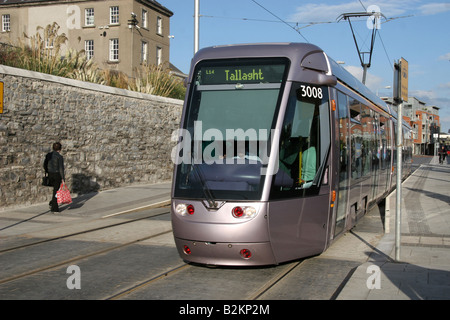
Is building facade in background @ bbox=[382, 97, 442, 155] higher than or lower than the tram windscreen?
higher

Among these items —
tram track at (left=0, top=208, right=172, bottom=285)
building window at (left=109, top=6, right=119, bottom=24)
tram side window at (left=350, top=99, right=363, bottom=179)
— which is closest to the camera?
tram track at (left=0, top=208, right=172, bottom=285)

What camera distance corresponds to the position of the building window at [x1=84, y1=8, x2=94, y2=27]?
147 ft

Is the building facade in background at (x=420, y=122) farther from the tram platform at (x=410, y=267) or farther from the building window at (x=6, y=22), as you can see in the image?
the tram platform at (x=410, y=267)

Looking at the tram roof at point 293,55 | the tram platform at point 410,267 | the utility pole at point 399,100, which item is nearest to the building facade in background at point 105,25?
the tram platform at point 410,267

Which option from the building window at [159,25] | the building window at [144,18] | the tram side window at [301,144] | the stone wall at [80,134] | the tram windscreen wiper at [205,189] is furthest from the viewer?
the building window at [159,25]

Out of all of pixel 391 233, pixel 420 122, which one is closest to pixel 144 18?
pixel 391 233

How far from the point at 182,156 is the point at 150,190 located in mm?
12078

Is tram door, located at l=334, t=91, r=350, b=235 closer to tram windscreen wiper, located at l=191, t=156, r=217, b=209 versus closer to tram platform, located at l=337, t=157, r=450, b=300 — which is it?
tram platform, located at l=337, t=157, r=450, b=300

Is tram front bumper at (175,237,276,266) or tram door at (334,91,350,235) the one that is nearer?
tram front bumper at (175,237,276,266)

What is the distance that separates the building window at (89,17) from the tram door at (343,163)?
40044 millimetres

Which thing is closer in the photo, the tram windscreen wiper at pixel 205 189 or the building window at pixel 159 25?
the tram windscreen wiper at pixel 205 189

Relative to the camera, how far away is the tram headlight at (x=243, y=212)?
6.12 meters

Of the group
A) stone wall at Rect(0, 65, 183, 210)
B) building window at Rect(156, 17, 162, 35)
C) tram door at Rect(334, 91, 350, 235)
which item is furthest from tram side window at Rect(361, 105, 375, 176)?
building window at Rect(156, 17, 162, 35)

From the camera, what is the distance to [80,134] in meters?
16.4
